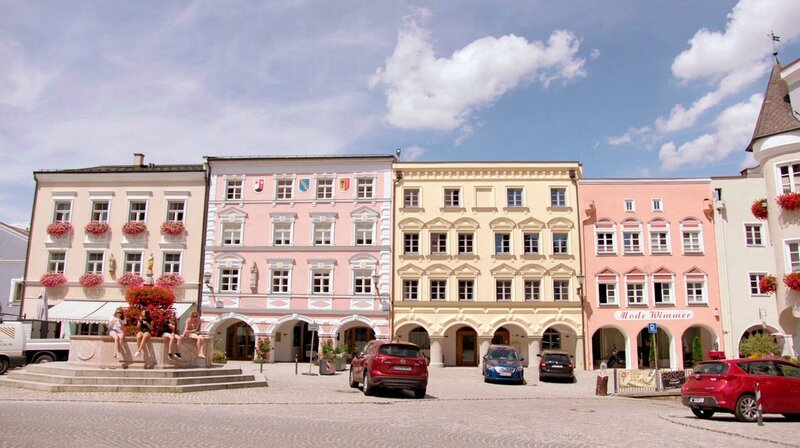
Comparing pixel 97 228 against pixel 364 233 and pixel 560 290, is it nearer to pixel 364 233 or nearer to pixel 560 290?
pixel 364 233

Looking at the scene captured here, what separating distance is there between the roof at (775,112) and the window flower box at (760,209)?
4894 mm

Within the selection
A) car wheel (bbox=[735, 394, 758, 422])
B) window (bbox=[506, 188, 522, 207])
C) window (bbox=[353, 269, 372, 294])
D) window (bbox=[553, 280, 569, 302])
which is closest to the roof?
window (bbox=[553, 280, 569, 302])

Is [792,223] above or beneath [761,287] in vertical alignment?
above

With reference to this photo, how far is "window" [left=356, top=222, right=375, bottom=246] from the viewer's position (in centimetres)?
4081

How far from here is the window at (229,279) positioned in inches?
1603

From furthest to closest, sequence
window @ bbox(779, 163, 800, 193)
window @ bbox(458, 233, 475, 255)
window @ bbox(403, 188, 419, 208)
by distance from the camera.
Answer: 1. window @ bbox(403, 188, 419, 208)
2. window @ bbox(458, 233, 475, 255)
3. window @ bbox(779, 163, 800, 193)

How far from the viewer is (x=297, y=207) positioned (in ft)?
136

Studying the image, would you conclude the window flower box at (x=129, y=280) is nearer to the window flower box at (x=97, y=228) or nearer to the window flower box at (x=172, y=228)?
the window flower box at (x=172, y=228)

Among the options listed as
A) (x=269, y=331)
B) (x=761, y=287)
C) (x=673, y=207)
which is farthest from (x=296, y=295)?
(x=761, y=287)

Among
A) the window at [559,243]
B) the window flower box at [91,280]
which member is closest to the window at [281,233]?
the window flower box at [91,280]

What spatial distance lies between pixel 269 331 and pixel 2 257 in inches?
826

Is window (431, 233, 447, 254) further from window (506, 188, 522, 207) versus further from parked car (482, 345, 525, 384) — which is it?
parked car (482, 345, 525, 384)

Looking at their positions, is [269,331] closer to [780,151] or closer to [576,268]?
[576,268]

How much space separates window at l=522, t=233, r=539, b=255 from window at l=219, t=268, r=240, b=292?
18117mm
